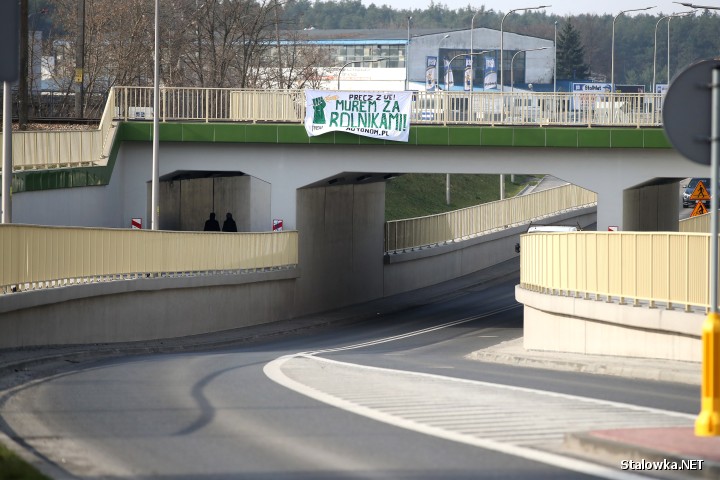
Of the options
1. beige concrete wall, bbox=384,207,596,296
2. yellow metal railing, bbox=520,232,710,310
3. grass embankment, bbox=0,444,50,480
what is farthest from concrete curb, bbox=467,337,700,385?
beige concrete wall, bbox=384,207,596,296

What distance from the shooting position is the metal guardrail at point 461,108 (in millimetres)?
35719

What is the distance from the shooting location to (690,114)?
10.0m

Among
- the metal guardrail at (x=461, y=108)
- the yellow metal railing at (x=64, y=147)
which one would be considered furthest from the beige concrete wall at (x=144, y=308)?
the yellow metal railing at (x=64, y=147)

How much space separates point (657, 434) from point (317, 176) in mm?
29302

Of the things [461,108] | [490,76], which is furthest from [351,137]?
[490,76]

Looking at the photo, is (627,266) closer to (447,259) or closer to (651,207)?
(651,207)

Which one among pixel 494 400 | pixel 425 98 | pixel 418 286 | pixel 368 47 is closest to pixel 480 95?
pixel 425 98

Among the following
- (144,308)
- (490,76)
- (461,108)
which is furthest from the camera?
(490,76)

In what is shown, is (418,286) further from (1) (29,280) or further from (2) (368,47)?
(2) (368,47)

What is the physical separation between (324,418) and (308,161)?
88.6 ft

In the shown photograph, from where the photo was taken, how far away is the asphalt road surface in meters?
9.30

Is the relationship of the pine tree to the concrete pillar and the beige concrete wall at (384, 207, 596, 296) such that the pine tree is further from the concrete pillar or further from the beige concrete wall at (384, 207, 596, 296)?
the concrete pillar

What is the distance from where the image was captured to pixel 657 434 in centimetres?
973

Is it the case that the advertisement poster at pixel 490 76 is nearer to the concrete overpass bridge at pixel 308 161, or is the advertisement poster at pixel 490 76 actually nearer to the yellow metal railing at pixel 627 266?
the concrete overpass bridge at pixel 308 161
